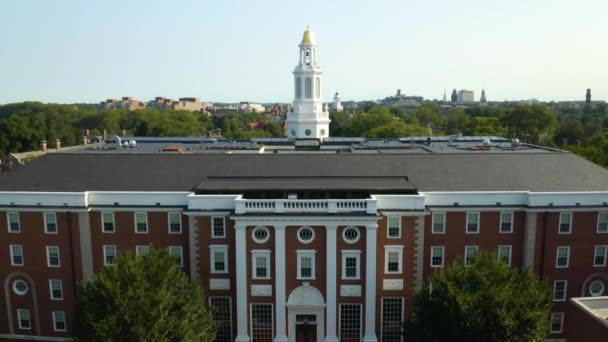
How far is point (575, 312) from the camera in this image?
32344 millimetres

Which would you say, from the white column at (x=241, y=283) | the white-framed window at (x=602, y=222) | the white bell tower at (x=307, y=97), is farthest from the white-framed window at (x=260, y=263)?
the white bell tower at (x=307, y=97)

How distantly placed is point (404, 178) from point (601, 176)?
1596 centimetres

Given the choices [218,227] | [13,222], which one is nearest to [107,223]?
[13,222]

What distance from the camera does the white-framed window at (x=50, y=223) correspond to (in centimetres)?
3772

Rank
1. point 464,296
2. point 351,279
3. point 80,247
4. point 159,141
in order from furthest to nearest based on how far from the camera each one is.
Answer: point 159,141 → point 80,247 → point 351,279 → point 464,296

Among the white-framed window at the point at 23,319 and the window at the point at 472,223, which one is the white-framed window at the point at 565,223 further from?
the white-framed window at the point at 23,319

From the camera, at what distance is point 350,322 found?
36.0 metres

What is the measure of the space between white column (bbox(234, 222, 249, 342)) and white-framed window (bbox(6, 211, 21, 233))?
1723 centimetres

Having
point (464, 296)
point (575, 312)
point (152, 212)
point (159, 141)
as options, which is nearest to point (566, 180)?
point (575, 312)

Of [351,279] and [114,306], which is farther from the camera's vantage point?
[351,279]

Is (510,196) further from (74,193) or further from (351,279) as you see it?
(74,193)

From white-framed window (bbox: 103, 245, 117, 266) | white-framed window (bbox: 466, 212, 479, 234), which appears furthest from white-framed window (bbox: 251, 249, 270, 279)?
white-framed window (bbox: 466, 212, 479, 234)

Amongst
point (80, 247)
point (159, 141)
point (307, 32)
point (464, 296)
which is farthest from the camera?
point (307, 32)

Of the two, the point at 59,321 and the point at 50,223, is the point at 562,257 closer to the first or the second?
the point at 50,223
